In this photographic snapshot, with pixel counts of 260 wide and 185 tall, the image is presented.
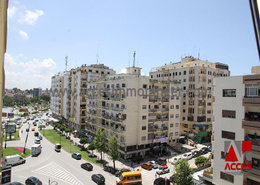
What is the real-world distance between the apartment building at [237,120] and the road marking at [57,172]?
1781cm

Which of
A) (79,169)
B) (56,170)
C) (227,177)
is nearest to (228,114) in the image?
(227,177)

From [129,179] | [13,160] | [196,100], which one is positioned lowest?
[129,179]

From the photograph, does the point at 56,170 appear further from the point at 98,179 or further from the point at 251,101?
the point at 251,101

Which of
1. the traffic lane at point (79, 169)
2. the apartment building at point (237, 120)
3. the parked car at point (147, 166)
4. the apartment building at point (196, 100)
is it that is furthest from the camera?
the apartment building at point (196, 100)

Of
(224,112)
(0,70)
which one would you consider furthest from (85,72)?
(0,70)

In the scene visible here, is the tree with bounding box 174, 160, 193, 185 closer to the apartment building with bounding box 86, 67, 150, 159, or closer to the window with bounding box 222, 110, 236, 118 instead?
the window with bounding box 222, 110, 236, 118

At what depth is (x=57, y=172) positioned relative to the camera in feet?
86.8

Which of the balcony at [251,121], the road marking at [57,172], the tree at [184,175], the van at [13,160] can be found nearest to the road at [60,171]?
the road marking at [57,172]

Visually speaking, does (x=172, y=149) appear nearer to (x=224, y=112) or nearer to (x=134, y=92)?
(x=134, y=92)

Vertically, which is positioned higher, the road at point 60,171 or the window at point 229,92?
the window at point 229,92

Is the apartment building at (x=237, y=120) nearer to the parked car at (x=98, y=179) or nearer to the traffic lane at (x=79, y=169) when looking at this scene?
the parked car at (x=98, y=179)

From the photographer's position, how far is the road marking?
24.0 m

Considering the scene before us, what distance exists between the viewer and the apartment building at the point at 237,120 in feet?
53.3

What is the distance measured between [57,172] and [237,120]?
2560 cm
